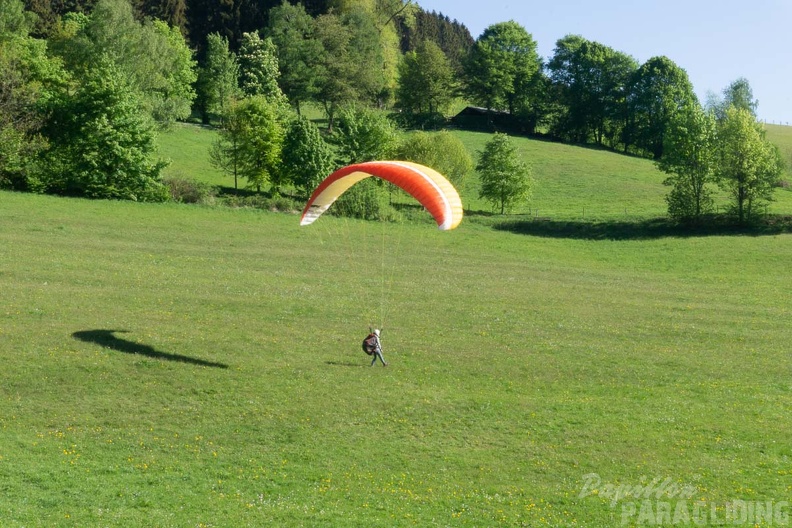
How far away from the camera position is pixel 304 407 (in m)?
23.6

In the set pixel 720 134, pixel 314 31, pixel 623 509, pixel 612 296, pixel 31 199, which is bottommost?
pixel 623 509

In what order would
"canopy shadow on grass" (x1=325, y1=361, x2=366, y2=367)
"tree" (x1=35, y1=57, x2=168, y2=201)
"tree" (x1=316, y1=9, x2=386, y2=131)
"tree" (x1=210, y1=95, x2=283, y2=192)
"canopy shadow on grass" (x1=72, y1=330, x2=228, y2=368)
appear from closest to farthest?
"canopy shadow on grass" (x1=72, y1=330, x2=228, y2=368) < "canopy shadow on grass" (x1=325, y1=361, x2=366, y2=367) < "tree" (x1=35, y1=57, x2=168, y2=201) < "tree" (x1=210, y1=95, x2=283, y2=192) < "tree" (x1=316, y1=9, x2=386, y2=131)

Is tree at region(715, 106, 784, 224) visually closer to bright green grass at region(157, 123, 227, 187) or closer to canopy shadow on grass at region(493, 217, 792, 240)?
canopy shadow on grass at region(493, 217, 792, 240)

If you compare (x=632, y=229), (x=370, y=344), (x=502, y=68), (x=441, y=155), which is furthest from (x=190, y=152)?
(x=370, y=344)

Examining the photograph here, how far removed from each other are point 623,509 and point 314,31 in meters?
104

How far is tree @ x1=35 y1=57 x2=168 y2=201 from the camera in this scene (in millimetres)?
58750

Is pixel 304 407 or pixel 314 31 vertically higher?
pixel 314 31

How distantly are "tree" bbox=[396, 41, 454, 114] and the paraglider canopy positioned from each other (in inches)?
3544

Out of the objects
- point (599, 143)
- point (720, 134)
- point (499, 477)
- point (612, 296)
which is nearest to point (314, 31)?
point (599, 143)

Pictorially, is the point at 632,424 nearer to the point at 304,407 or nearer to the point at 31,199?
the point at 304,407

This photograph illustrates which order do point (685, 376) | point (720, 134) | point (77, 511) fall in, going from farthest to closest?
point (720, 134) < point (685, 376) < point (77, 511)

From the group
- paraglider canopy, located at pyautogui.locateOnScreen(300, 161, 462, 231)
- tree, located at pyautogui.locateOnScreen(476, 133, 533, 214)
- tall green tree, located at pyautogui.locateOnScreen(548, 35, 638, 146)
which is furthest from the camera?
tall green tree, located at pyautogui.locateOnScreen(548, 35, 638, 146)

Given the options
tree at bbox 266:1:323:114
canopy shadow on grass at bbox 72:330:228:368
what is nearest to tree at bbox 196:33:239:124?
tree at bbox 266:1:323:114

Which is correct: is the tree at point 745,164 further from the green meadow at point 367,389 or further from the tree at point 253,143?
the tree at point 253,143
